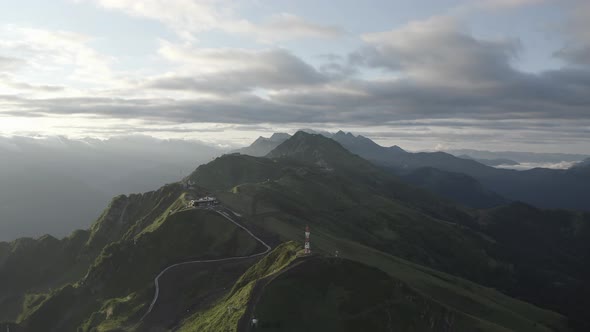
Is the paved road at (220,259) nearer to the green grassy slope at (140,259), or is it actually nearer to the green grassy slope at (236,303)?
the green grassy slope at (140,259)

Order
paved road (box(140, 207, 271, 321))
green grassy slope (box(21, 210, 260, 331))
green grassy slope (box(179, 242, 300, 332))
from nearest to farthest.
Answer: green grassy slope (box(179, 242, 300, 332)) → paved road (box(140, 207, 271, 321)) → green grassy slope (box(21, 210, 260, 331))

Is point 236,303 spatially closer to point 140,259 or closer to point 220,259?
point 220,259

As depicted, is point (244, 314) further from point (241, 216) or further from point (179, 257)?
point (241, 216)

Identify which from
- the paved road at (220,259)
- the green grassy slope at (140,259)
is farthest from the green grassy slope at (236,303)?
the green grassy slope at (140,259)

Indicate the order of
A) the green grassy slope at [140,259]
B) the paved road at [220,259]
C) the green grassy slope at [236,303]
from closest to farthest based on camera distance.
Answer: the green grassy slope at [236,303] → the paved road at [220,259] → the green grassy slope at [140,259]

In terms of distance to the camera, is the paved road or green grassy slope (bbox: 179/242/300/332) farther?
the paved road

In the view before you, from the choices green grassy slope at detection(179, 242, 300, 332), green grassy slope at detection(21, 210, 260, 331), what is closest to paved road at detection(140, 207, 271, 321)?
green grassy slope at detection(21, 210, 260, 331)

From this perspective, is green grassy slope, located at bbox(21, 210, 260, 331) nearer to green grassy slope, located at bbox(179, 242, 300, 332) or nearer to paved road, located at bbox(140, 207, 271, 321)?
paved road, located at bbox(140, 207, 271, 321)

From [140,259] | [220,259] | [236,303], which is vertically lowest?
[140,259]

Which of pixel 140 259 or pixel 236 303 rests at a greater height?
pixel 236 303

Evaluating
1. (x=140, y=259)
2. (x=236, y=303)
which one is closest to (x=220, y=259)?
(x=140, y=259)

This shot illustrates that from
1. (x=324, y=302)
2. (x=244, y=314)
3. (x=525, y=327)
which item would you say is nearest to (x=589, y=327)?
(x=525, y=327)
